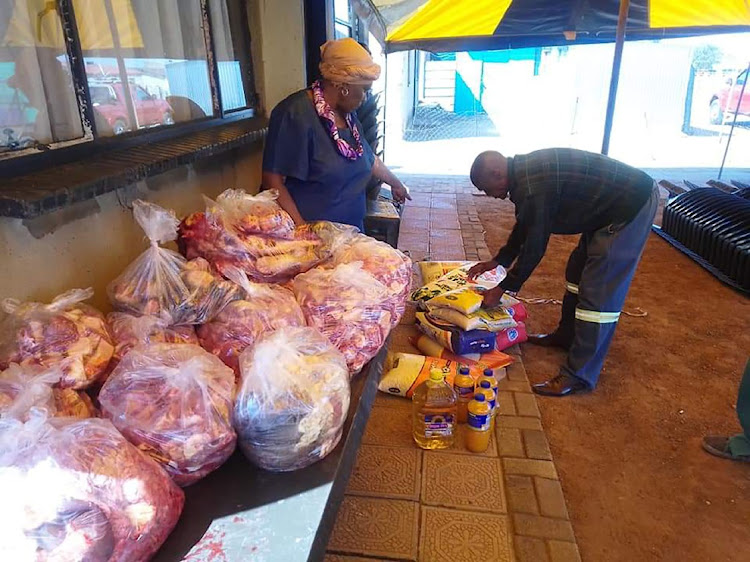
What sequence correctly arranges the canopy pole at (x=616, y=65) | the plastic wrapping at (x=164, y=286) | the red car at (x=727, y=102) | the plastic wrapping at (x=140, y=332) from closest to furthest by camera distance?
the plastic wrapping at (x=140, y=332)
the plastic wrapping at (x=164, y=286)
the canopy pole at (x=616, y=65)
the red car at (x=727, y=102)

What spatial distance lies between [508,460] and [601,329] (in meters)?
0.98

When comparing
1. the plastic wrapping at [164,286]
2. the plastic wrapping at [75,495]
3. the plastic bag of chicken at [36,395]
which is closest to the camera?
the plastic wrapping at [75,495]

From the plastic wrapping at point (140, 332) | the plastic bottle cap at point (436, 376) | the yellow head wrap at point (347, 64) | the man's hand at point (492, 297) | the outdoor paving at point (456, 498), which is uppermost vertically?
the yellow head wrap at point (347, 64)

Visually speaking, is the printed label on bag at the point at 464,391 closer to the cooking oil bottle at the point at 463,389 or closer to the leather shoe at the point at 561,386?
the cooking oil bottle at the point at 463,389

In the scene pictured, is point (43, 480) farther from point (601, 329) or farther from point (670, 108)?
point (670, 108)

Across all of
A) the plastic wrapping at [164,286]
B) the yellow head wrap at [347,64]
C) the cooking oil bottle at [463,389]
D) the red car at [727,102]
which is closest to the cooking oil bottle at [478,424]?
the cooking oil bottle at [463,389]

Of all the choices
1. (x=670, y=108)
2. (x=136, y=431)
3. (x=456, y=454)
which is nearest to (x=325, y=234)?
(x=136, y=431)

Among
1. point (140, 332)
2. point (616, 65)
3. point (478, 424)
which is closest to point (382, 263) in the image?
point (140, 332)

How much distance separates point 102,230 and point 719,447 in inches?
111

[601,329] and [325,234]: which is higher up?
[325,234]

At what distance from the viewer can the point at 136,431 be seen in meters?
0.98

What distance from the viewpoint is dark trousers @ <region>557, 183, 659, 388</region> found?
2625mm

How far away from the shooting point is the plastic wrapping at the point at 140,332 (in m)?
1.18

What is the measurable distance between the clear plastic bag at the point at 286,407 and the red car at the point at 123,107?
102cm
